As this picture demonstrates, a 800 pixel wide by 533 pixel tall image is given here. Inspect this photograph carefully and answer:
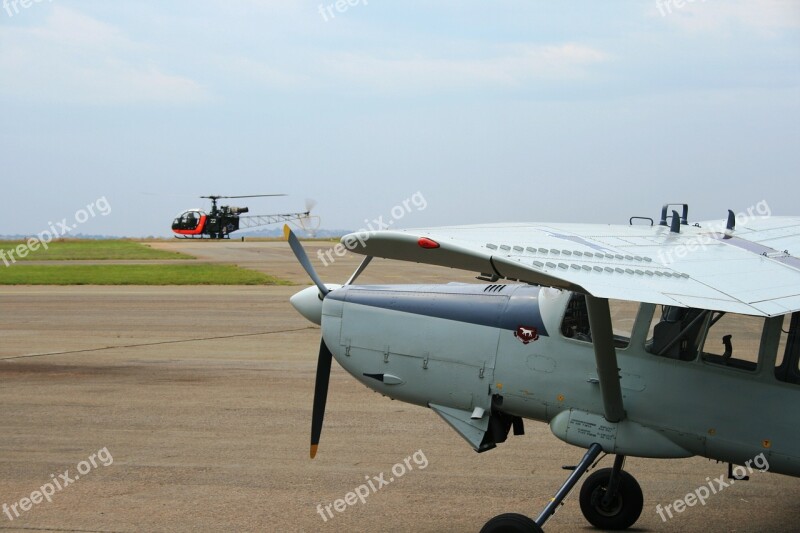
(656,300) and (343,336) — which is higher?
(656,300)

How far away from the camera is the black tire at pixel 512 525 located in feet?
21.1

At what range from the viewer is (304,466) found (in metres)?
9.48

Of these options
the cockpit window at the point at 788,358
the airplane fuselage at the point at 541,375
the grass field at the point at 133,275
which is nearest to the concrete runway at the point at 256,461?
the airplane fuselage at the point at 541,375

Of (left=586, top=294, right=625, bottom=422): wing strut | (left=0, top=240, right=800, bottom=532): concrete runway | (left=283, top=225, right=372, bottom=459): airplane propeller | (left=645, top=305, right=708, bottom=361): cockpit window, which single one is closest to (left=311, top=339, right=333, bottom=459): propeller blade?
(left=283, top=225, right=372, bottom=459): airplane propeller

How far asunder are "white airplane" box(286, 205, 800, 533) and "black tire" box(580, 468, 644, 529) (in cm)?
1

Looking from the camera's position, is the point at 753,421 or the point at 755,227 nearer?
the point at 753,421

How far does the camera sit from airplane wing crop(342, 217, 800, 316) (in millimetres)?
4812

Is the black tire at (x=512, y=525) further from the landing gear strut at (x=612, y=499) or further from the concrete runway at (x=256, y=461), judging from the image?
the landing gear strut at (x=612, y=499)

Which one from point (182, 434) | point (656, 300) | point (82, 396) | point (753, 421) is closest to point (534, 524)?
point (753, 421)

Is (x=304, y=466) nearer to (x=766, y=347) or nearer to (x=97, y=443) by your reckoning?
(x=97, y=443)

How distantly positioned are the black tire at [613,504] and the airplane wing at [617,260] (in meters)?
2.33

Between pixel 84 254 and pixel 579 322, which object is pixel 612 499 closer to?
pixel 579 322

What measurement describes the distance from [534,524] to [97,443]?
601 centimetres

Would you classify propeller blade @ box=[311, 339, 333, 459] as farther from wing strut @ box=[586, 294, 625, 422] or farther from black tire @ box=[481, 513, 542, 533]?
wing strut @ box=[586, 294, 625, 422]
